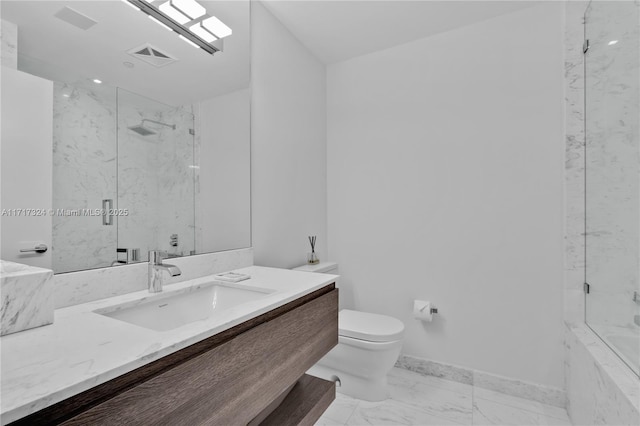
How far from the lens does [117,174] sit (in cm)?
109

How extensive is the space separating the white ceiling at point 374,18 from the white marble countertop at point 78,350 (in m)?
1.83

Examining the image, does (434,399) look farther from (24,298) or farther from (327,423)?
(24,298)

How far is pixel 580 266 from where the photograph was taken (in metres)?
1.74

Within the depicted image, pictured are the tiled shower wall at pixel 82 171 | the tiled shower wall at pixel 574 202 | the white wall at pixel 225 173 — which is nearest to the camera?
the tiled shower wall at pixel 82 171

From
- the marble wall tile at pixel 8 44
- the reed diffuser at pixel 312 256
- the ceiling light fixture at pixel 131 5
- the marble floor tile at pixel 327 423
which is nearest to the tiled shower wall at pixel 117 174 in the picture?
the marble wall tile at pixel 8 44

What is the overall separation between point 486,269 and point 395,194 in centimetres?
77

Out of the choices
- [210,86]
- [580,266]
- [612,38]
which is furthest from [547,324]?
[210,86]

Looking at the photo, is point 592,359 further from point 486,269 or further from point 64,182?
point 64,182

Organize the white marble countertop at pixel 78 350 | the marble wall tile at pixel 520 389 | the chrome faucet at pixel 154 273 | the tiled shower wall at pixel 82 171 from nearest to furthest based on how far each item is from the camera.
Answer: the white marble countertop at pixel 78 350 → the tiled shower wall at pixel 82 171 → the chrome faucet at pixel 154 273 → the marble wall tile at pixel 520 389

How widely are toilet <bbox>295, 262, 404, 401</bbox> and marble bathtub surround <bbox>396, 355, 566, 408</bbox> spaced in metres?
0.44

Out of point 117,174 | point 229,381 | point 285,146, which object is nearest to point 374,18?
point 285,146

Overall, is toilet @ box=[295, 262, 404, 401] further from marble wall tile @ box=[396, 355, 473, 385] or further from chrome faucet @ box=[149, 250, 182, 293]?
chrome faucet @ box=[149, 250, 182, 293]

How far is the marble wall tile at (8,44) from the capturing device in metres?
0.85

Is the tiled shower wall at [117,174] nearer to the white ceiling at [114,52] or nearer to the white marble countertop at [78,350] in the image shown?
the white ceiling at [114,52]
